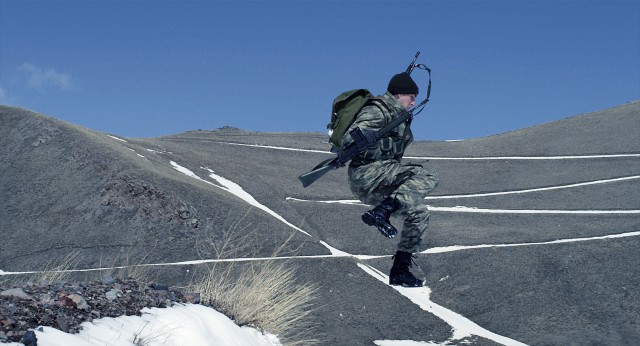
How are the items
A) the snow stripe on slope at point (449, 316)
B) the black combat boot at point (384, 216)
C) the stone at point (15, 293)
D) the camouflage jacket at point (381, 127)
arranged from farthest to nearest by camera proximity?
the snow stripe on slope at point (449, 316) < the camouflage jacket at point (381, 127) < the black combat boot at point (384, 216) < the stone at point (15, 293)

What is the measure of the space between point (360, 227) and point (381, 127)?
56.7 ft

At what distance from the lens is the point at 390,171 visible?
20.5ft

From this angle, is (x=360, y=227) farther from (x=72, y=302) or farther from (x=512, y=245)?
(x=72, y=302)

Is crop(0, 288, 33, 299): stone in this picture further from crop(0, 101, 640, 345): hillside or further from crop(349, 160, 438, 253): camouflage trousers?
crop(0, 101, 640, 345): hillside

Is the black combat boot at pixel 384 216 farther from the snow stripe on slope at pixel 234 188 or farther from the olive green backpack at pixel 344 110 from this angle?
the snow stripe on slope at pixel 234 188

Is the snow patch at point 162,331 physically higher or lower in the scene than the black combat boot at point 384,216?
lower

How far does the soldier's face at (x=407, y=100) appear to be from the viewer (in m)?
6.45

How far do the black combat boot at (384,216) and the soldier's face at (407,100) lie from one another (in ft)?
2.71

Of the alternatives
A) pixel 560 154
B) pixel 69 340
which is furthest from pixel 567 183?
pixel 69 340

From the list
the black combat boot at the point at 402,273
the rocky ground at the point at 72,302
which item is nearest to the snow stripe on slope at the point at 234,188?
the rocky ground at the point at 72,302

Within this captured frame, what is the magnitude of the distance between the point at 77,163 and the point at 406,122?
19.4 meters

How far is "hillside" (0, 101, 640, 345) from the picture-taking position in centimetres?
1664

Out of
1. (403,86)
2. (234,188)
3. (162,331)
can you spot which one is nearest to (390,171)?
(403,86)

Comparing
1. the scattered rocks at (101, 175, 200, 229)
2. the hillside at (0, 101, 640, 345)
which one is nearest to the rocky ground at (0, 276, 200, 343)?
the hillside at (0, 101, 640, 345)
